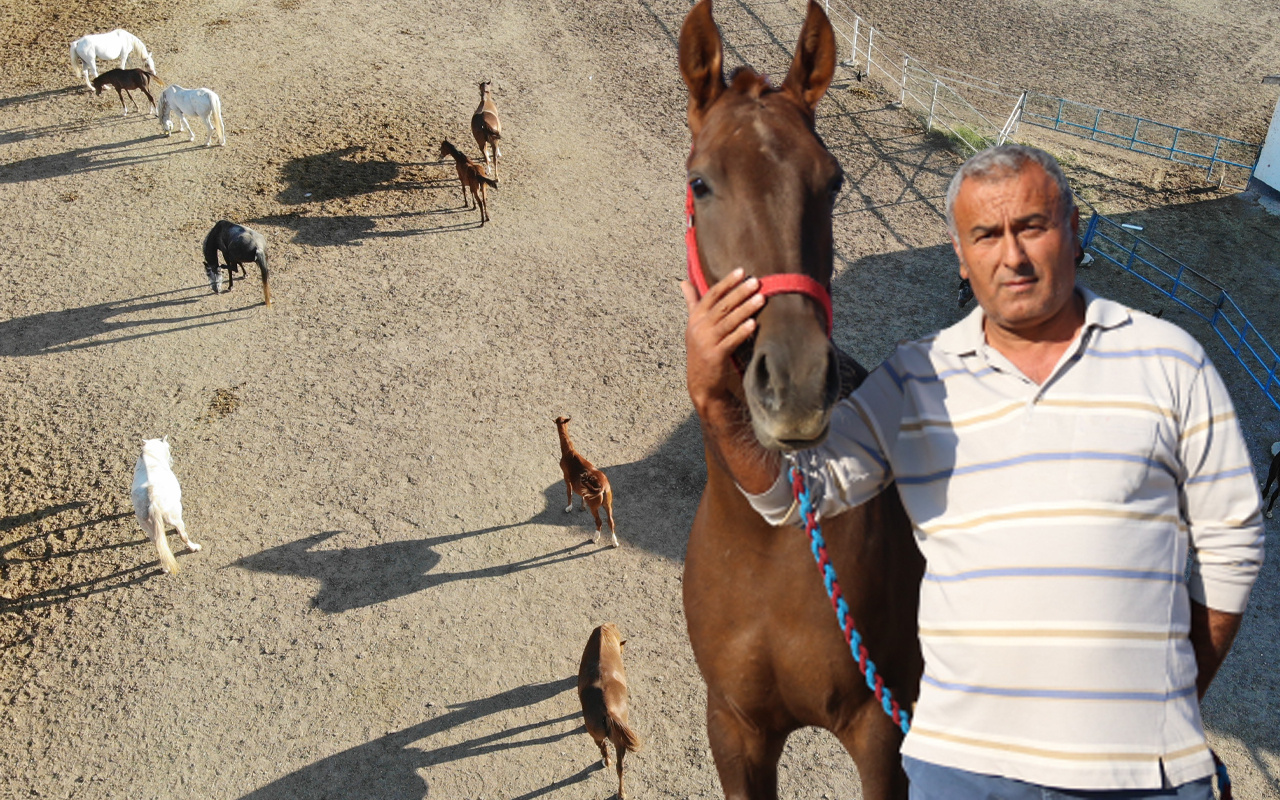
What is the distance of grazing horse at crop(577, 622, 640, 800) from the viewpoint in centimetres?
471

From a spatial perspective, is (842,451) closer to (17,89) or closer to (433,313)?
(433,313)

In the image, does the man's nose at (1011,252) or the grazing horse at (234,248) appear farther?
the grazing horse at (234,248)

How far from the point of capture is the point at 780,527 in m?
2.28

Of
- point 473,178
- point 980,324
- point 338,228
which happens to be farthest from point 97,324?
point 980,324

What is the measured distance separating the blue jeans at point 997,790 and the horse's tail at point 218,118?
39.3 feet

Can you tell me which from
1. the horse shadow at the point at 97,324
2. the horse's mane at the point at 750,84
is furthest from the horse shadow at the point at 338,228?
the horse's mane at the point at 750,84

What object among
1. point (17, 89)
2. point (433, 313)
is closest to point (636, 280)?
point (433, 313)

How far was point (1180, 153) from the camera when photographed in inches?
473

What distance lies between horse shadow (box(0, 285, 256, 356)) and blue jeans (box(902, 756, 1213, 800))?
8.73 metres

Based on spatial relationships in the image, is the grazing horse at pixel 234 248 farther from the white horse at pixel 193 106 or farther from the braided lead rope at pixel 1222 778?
the braided lead rope at pixel 1222 778

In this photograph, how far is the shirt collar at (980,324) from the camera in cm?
178

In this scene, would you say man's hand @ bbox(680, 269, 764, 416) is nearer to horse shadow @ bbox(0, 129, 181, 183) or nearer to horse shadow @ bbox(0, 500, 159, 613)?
horse shadow @ bbox(0, 500, 159, 613)

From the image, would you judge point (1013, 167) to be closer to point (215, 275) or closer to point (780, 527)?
point (780, 527)

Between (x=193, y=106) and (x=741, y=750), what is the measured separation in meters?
11.5
